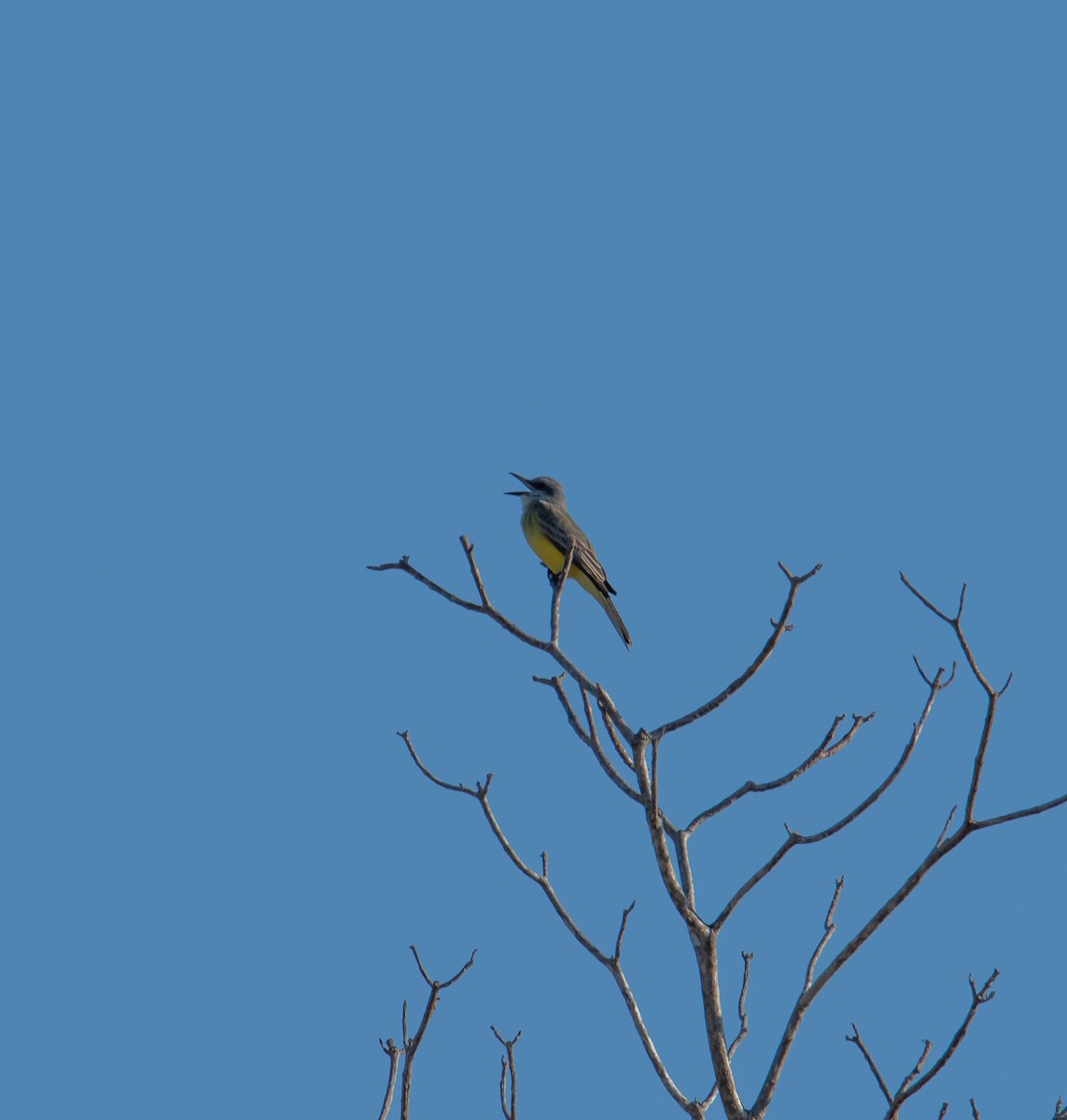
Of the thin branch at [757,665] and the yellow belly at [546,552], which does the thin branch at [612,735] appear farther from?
the yellow belly at [546,552]

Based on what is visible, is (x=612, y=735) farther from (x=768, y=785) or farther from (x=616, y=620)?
(x=616, y=620)

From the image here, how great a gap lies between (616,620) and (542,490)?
7.52 feet

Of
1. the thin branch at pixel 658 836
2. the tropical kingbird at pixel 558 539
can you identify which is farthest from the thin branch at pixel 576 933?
the tropical kingbird at pixel 558 539

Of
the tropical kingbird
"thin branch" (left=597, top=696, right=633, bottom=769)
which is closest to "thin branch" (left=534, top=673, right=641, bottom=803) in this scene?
"thin branch" (left=597, top=696, right=633, bottom=769)

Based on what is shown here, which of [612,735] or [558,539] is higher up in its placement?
[558,539]

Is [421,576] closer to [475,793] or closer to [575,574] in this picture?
[475,793]

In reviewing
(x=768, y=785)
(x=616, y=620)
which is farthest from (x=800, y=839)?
(x=616, y=620)

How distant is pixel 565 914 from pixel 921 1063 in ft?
4.64

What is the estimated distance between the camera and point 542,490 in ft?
53.9

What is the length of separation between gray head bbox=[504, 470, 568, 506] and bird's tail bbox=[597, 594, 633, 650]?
5.86 feet

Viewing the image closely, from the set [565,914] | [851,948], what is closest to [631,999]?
[565,914]

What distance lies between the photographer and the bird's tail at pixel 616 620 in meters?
14.5

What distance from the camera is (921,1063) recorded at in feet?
19.2

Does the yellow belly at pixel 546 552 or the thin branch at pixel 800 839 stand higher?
the yellow belly at pixel 546 552
